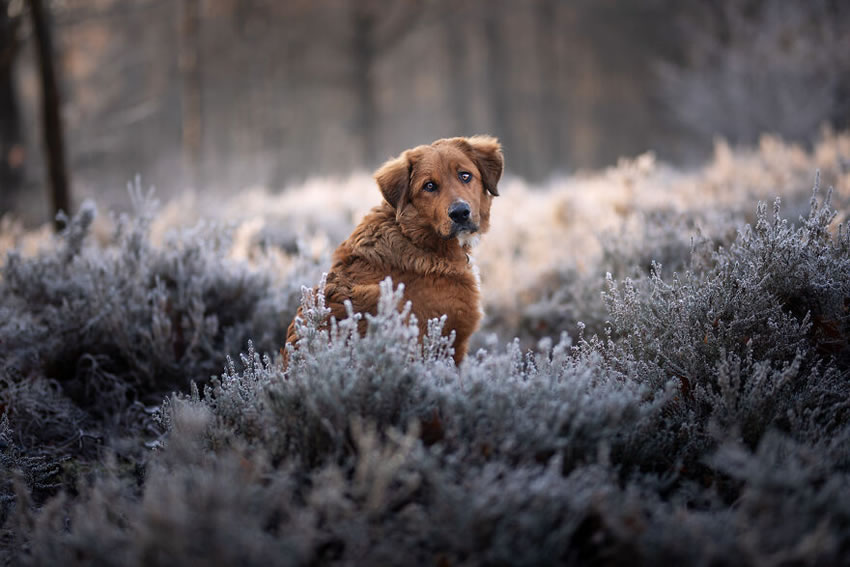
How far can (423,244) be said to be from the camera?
344cm

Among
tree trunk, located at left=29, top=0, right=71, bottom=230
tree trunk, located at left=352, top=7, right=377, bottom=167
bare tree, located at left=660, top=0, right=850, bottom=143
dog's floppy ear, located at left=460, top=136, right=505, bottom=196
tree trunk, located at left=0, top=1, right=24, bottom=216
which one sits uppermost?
tree trunk, located at left=352, top=7, right=377, bottom=167

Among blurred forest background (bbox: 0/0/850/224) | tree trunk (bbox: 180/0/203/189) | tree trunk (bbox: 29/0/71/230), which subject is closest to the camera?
tree trunk (bbox: 29/0/71/230)

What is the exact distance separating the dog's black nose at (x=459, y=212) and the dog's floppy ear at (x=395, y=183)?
1.12ft

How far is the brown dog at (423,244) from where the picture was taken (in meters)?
3.22

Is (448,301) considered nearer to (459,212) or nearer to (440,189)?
(459,212)

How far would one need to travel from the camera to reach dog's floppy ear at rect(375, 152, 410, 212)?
138 inches

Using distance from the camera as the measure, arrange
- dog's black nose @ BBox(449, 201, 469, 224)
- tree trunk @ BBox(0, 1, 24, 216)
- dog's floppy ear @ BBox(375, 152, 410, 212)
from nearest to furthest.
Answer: dog's black nose @ BBox(449, 201, 469, 224), dog's floppy ear @ BBox(375, 152, 410, 212), tree trunk @ BBox(0, 1, 24, 216)

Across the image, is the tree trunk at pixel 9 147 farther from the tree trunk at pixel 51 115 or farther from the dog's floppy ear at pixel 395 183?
the dog's floppy ear at pixel 395 183

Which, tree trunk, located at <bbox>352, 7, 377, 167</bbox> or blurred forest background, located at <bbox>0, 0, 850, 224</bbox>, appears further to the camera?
tree trunk, located at <bbox>352, 7, 377, 167</bbox>

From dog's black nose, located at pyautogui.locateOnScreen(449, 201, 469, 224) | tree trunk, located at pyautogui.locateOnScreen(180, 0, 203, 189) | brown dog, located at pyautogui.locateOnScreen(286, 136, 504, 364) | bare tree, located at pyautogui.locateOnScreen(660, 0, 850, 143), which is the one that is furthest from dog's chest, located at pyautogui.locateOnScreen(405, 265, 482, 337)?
bare tree, located at pyautogui.locateOnScreen(660, 0, 850, 143)

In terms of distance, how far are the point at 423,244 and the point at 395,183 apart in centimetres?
43

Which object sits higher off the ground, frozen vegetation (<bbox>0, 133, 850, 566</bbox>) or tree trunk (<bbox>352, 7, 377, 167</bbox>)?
tree trunk (<bbox>352, 7, 377, 167</bbox>)

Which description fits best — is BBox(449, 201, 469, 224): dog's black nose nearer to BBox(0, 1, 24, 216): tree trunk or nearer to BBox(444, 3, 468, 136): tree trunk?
BBox(0, 1, 24, 216): tree trunk

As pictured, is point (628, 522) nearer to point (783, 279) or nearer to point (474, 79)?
point (783, 279)
